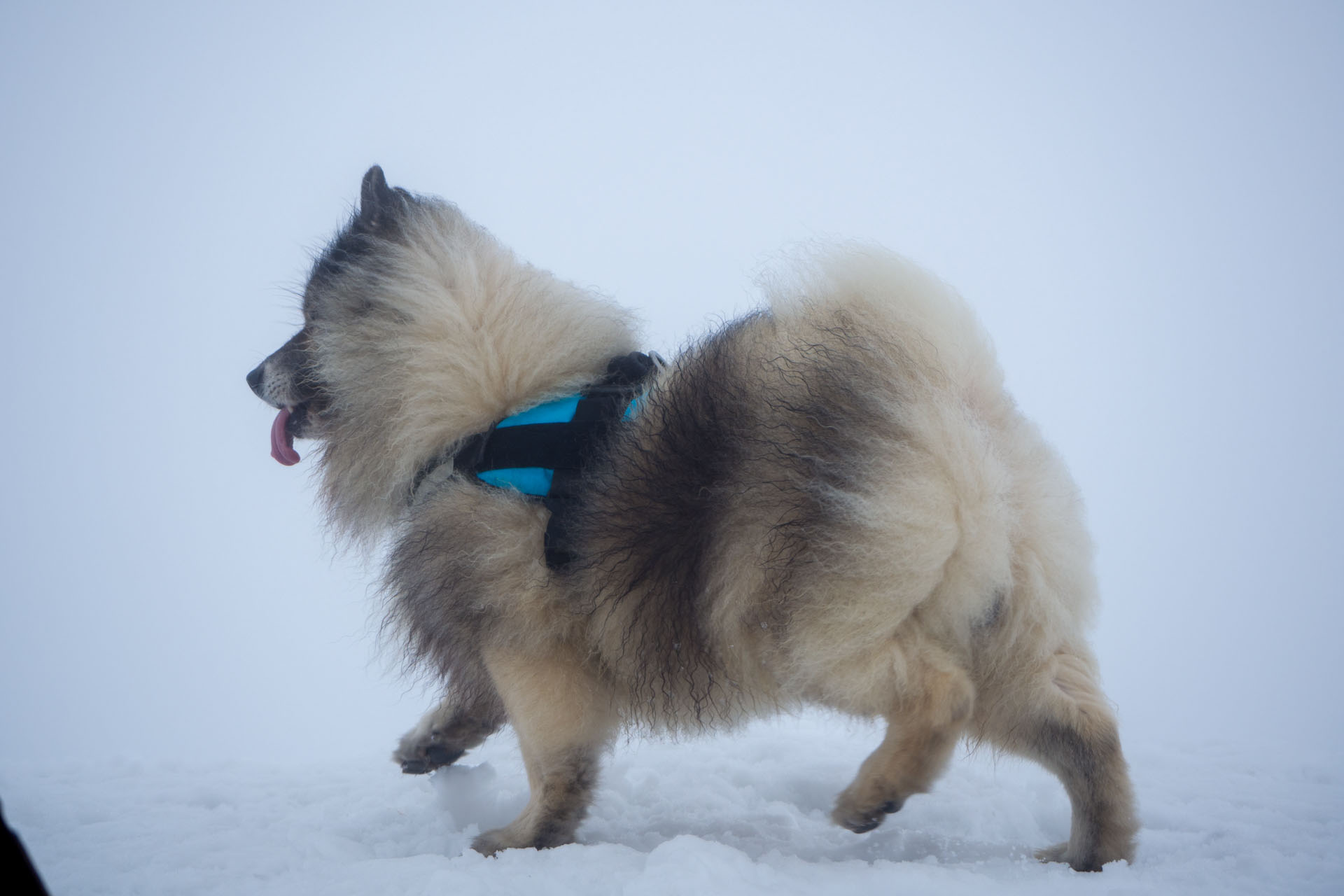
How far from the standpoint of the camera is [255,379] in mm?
3102

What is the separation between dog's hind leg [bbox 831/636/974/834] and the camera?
199cm

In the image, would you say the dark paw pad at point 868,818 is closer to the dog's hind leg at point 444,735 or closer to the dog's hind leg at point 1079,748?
the dog's hind leg at point 1079,748

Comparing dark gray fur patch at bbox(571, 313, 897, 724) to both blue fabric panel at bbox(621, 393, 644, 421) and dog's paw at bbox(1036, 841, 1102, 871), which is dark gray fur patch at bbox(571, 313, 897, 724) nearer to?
blue fabric panel at bbox(621, 393, 644, 421)

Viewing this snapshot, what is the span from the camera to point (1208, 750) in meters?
3.48

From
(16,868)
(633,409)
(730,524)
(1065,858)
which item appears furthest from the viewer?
(633,409)

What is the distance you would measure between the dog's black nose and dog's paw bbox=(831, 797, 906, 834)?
2.73 metres

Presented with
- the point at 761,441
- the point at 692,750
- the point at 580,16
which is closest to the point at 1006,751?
the point at 761,441

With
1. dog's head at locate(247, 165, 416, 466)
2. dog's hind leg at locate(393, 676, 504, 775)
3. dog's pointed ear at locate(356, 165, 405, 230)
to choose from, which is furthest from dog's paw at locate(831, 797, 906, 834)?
dog's pointed ear at locate(356, 165, 405, 230)

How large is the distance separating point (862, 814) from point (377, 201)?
9.12 ft

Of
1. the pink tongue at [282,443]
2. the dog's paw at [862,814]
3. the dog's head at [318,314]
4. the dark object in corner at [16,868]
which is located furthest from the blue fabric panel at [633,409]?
the dark object in corner at [16,868]

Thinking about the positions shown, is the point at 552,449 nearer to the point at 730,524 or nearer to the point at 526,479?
the point at 526,479

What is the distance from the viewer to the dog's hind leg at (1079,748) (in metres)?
2.14

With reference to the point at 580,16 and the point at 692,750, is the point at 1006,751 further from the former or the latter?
the point at 580,16

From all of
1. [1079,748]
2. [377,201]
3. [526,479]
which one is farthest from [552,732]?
[377,201]
